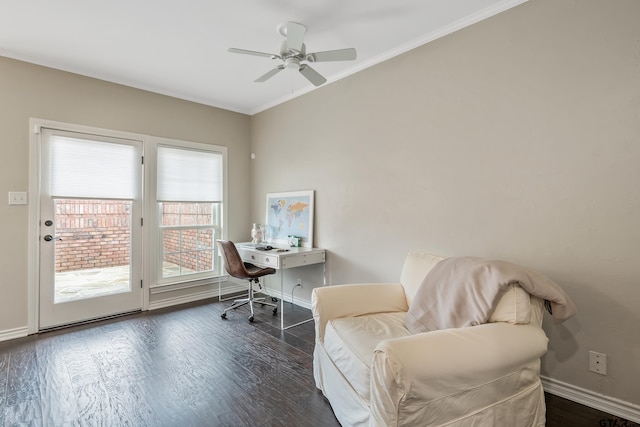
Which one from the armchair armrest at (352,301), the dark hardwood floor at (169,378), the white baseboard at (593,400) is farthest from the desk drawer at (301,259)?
the white baseboard at (593,400)

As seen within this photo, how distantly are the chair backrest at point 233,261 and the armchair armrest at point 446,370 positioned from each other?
7.66ft

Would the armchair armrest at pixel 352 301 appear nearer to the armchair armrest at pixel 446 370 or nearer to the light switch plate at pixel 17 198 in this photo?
the armchair armrest at pixel 446 370

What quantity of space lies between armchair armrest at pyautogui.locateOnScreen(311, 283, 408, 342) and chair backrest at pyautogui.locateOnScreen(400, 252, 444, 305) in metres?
0.06

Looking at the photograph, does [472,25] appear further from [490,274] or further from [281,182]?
[281,182]

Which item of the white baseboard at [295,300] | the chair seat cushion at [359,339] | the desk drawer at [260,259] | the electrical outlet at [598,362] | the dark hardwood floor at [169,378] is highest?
the desk drawer at [260,259]

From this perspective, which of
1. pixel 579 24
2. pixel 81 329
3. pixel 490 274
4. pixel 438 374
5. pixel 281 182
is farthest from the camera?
pixel 281 182

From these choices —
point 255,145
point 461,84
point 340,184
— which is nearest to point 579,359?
point 461,84

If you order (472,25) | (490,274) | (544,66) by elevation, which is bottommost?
(490,274)

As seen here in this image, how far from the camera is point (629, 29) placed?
69.4 inches

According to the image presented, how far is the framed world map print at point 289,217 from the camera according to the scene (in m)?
3.75

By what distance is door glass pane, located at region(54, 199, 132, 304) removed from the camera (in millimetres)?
3225

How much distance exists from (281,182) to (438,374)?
10.8ft

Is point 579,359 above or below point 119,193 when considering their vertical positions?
below

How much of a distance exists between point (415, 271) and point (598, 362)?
1159mm
